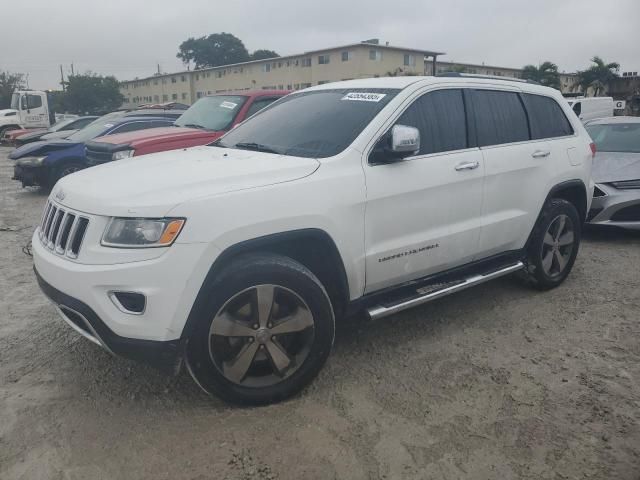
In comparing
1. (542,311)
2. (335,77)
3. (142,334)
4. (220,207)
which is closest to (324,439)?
(142,334)

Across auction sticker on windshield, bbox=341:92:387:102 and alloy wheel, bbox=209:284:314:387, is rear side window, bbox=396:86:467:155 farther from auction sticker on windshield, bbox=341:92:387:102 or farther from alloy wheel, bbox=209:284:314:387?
alloy wheel, bbox=209:284:314:387

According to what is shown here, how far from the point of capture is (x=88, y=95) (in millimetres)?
55375

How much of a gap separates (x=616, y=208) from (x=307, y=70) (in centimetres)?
4224

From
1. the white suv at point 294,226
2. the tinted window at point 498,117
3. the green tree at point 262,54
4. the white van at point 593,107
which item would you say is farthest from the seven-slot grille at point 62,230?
the green tree at point 262,54

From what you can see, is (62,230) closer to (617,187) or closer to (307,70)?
(617,187)

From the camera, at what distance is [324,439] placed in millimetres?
2637

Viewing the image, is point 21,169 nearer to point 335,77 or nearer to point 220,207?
point 220,207

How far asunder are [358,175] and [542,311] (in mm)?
2202

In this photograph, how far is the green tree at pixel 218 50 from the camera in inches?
3088

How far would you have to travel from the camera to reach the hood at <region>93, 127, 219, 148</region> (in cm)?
672

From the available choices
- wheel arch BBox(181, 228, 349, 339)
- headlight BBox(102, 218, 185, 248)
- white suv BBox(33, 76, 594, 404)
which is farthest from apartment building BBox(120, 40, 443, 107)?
headlight BBox(102, 218, 185, 248)

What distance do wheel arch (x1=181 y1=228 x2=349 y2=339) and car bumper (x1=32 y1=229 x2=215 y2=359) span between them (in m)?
0.05

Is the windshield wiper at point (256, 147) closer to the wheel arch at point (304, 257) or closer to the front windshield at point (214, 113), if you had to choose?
the wheel arch at point (304, 257)

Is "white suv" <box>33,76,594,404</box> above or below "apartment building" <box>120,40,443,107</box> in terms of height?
below
